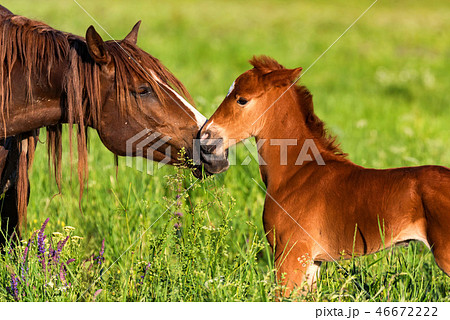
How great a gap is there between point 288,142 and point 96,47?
1463mm

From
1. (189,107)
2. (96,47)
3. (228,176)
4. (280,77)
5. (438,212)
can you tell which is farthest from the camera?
(228,176)

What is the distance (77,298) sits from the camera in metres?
3.59

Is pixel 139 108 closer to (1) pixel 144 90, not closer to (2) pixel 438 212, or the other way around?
(1) pixel 144 90

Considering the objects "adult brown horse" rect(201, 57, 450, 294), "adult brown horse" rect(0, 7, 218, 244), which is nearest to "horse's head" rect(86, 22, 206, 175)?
"adult brown horse" rect(0, 7, 218, 244)

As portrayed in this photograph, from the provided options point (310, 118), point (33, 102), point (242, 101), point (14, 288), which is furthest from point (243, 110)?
point (14, 288)

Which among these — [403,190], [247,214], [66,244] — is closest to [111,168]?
[247,214]

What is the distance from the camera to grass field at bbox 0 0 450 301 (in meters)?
3.55

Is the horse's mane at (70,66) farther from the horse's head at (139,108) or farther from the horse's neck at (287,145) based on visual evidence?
the horse's neck at (287,145)

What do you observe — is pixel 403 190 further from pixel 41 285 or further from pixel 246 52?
pixel 246 52

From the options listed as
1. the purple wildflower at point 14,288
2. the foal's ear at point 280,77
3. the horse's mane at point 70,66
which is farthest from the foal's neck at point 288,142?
the purple wildflower at point 14,288

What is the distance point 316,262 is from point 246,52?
546 inches

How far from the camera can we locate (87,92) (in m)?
3.70

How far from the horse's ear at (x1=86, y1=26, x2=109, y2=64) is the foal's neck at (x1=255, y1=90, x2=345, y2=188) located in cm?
118

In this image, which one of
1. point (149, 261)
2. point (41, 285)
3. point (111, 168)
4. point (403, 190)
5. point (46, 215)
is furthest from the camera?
point (111, 168)
